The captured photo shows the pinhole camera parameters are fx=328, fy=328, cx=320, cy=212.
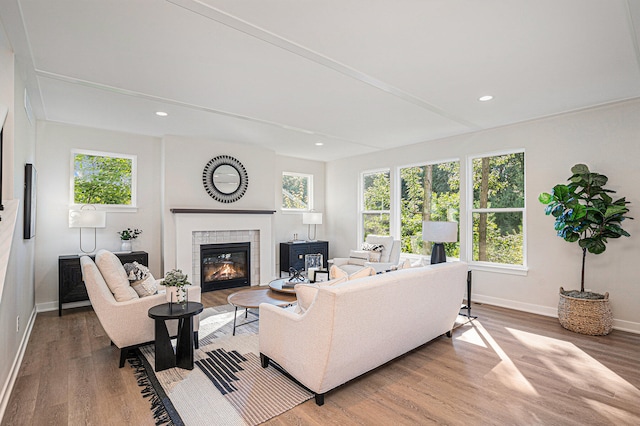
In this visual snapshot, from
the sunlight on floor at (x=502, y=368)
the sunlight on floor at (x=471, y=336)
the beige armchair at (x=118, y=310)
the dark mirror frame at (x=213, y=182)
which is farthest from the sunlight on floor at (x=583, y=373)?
the dark mirror frame at (x=213, y=182)

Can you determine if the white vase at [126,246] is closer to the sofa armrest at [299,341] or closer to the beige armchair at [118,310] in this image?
the beige armchair at [118,310]

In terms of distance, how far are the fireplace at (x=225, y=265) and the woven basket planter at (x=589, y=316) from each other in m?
4.90

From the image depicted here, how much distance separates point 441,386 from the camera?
259cm

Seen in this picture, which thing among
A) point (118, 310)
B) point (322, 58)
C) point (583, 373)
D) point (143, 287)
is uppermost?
point (322, 58)

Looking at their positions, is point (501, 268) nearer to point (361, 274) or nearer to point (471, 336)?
point (471, 336)

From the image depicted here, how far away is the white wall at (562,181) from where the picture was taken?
3850 mm

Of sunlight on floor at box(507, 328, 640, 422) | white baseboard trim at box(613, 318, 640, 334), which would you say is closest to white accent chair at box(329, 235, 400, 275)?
sunlight on floor at box(507, 328, 640, 422)

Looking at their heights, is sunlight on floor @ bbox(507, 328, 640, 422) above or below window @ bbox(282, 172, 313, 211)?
below

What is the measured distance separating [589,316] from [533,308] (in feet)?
2.83

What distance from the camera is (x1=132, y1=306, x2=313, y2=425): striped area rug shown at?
2.19 metres

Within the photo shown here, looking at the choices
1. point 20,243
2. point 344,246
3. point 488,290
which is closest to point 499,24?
point 488,290

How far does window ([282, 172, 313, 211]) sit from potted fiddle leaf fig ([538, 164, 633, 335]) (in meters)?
4.78

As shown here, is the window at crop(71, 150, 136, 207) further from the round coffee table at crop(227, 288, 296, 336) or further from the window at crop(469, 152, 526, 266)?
the window at crop(469, 152, 526, 266)

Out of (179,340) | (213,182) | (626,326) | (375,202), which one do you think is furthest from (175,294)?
(626,326)
